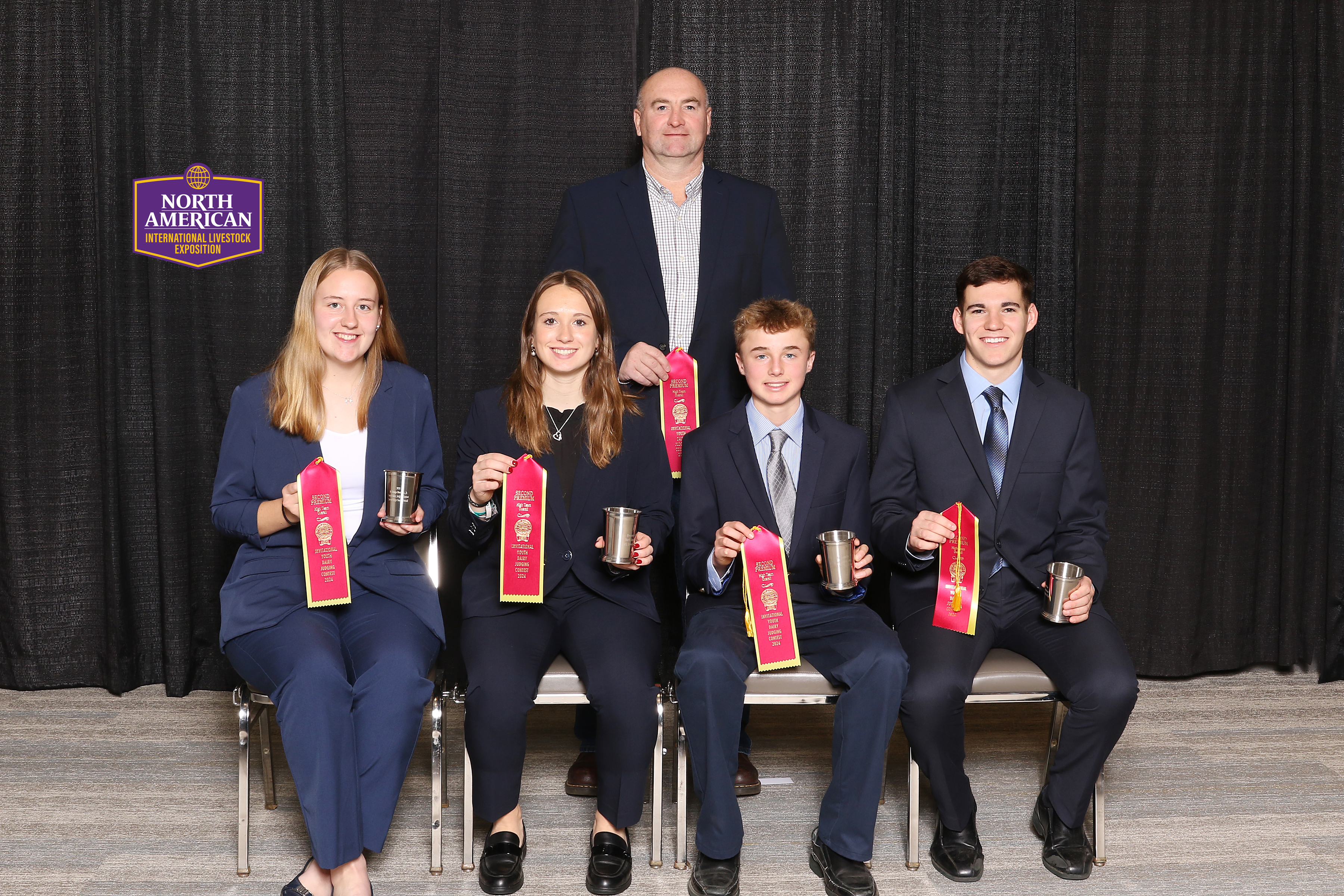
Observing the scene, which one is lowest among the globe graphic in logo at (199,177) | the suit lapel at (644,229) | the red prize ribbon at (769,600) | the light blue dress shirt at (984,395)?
the red prize ribbon at (769,600)

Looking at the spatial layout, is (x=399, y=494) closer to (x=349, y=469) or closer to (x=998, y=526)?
(x=349, y=469)

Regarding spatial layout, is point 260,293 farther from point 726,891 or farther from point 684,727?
point 726,891

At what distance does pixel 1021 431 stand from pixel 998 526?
0.26 metres

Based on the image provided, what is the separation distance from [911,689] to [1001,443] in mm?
723

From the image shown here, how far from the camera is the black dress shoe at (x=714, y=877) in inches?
97.9

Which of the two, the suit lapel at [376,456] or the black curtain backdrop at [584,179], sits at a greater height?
the black curtain backdrop at [584,179]

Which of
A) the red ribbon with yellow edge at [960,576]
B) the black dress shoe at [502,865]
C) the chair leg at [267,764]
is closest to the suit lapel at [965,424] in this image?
the red ribbon with yellow edge at [960,576]

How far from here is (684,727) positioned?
258 cm

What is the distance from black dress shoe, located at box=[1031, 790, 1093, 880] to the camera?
260cm

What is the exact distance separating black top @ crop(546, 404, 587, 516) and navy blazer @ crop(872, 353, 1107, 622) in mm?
797

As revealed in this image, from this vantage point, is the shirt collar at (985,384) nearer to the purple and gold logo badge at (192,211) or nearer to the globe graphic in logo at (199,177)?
the purple and gold logo badge at (192,211)

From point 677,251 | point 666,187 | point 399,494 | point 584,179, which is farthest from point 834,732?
point 584,179

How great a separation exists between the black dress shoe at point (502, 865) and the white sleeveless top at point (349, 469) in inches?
32.1

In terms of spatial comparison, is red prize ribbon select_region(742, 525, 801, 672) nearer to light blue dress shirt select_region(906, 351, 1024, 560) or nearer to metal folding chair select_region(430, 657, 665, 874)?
metal folding chair select_region(430, 657, 665, 874)
